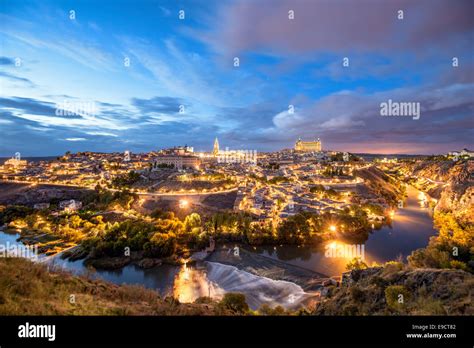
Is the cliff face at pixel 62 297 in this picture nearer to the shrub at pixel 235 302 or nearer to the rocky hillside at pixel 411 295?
the shrub at pixel 235 302

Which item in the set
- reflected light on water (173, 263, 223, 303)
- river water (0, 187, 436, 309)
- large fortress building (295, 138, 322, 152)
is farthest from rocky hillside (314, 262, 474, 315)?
large fortress building (295, 138, 322, 152)

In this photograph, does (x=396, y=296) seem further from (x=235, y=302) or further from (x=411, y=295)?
(x=235, y=302)

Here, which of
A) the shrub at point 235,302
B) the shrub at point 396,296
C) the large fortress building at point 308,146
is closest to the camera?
the shrub at point 396,296

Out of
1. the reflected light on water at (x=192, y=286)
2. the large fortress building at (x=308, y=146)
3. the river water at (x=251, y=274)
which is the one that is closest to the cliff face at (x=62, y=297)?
the river water at (x=251, y=274)

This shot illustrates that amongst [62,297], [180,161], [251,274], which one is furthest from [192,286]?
[180,161]

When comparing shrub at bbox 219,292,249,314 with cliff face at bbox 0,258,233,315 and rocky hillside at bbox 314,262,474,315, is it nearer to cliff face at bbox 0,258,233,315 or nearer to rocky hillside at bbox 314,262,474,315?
cliff face at bbox 0,258,233,315

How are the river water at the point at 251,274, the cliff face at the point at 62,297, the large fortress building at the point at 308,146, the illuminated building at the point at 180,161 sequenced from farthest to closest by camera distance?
the large fortress building at the point at 308,146 → the illuminated building at the point at 180,161 → the river water at the point at 251,274 → the cliff face at the point at 62,297
